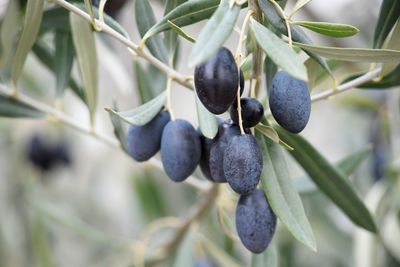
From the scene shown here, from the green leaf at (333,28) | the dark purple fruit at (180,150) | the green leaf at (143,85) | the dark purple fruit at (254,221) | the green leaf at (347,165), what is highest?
the green leaf at (333,28)

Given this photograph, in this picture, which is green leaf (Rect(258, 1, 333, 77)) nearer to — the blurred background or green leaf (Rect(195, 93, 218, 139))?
Answer: green leaf (Rect(195, 93, 218, 139))

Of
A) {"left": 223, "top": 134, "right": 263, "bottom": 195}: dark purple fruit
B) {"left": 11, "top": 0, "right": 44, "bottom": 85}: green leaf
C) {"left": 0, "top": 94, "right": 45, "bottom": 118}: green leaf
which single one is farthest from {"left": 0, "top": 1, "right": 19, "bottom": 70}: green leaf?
{"left": 223, "top": 134, "right": 263, "bottom": 195}: dark purple fruit

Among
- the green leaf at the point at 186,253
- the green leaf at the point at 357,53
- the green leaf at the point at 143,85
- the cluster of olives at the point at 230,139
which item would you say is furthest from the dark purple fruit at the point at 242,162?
the green leaf at the point at 186,253

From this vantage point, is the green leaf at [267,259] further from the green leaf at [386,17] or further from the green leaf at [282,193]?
the green leaf at [386,17]

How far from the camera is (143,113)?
65 cm

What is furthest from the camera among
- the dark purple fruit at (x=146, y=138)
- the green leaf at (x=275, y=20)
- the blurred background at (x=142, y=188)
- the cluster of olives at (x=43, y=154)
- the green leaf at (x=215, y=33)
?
the cluster of olives at (x=43, y=154)

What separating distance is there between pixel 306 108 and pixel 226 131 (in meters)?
0.07

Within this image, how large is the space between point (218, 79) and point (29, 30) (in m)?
0.30

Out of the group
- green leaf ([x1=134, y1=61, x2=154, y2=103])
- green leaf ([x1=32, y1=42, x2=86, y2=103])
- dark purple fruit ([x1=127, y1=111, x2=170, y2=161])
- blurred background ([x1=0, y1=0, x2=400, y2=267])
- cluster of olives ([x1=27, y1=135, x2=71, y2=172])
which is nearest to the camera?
dark purple fruit ([x1=127, y1=111, x2=170, y2=161])

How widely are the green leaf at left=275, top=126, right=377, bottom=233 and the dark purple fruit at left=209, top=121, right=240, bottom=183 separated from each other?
0.62 feet

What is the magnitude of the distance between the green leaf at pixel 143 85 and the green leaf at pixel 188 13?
233 millimetres

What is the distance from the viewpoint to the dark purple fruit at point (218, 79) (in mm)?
493

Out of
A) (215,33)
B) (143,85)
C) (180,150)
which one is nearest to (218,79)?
(215,33)

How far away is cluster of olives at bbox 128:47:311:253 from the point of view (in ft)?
1.64
